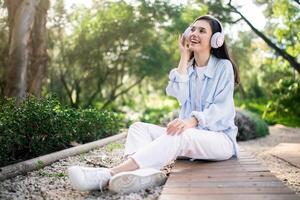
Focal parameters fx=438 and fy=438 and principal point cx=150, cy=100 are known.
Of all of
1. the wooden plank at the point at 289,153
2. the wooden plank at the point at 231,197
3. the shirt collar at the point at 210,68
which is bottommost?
the wooden plank at the point at 289,153

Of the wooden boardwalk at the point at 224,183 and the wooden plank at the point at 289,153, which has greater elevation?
the wooden boardwalk at the point at 224,183

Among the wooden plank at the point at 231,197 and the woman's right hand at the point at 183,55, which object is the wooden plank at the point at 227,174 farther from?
the woman's right hand at the point at 183,55

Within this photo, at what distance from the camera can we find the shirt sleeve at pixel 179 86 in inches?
180

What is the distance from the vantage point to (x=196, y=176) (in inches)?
146

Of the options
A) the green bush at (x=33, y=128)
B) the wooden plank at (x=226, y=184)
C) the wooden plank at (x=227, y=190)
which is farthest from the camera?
the green bush at (x=33, y=128)

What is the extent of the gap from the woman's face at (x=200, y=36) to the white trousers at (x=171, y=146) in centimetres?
95

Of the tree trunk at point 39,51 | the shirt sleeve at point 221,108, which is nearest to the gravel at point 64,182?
the shirt sleeve at point 221,108

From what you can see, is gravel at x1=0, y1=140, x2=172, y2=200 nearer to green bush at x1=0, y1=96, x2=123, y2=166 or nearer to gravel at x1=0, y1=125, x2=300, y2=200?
gravel at x1=0, y1=125, x2=300, y2=200

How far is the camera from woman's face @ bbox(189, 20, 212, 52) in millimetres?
4586

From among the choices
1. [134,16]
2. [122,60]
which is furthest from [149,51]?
[134,16]

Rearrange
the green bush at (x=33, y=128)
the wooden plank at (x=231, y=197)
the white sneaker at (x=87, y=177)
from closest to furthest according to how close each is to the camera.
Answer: the wooden plank at (x=231, y=197) < the white sneaker at (x=87, y=177) < the green bush at (x=33, y=128)

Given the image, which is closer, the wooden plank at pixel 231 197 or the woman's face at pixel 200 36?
the wooden plank at pixel 231 197

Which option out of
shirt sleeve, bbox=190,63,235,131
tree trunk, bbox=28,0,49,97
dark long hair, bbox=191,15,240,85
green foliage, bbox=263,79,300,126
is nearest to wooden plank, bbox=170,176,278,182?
shirt sleeve, bbox=190,63,235,131

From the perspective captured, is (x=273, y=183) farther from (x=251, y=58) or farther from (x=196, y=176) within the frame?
(x=251, y=58)
